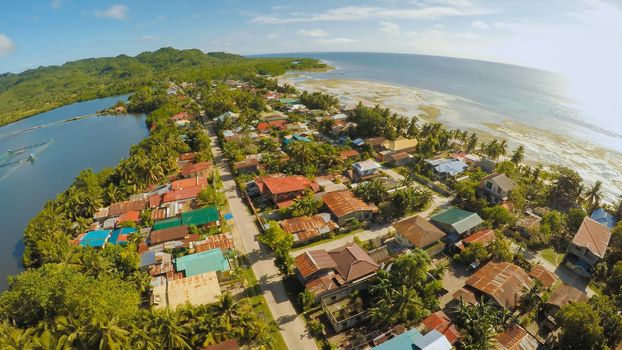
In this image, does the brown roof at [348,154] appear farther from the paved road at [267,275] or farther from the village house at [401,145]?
the paved road at [267,275]

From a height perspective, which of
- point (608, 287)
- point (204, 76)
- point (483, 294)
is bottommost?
point (608, 287)

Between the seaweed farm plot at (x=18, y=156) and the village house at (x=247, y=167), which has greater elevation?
the seaweed farm plot at (x=18, y=156)

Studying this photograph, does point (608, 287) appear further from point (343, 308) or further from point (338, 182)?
point (338, 182)

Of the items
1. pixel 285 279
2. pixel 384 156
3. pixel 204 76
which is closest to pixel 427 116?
pixel 384 156

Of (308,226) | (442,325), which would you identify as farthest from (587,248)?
(308,226)

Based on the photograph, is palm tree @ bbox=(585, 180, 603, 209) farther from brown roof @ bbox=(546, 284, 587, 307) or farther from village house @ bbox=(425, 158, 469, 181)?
brown roof @ bbox=(546, 284, 587, 307)

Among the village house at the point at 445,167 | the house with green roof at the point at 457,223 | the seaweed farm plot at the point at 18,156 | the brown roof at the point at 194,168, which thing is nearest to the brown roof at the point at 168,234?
the brown roof at the point at 194,168

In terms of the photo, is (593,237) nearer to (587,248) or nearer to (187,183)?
(587,248)
